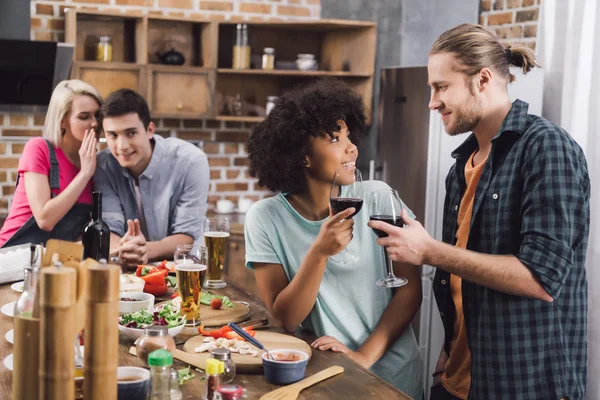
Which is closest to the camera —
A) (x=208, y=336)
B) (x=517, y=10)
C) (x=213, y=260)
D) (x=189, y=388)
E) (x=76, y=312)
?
(x=76, y=312)

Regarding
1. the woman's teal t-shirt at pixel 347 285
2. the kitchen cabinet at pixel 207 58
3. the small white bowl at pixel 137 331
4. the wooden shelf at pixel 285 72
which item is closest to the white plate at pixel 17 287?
the small white bowl at pixel 137 331

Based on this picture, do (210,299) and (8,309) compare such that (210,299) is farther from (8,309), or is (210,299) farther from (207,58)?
(207,58)

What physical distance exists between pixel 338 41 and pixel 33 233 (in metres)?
2.66

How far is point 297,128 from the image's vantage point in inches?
85.0

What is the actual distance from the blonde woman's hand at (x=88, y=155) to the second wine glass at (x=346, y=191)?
1547 millimetres

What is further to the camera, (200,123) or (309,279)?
(200,123)

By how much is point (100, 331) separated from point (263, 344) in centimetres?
66

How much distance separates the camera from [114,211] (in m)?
3.09

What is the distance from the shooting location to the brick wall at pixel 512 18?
150 inches

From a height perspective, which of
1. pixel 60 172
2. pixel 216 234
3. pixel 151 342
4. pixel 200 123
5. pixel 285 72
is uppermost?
pixel 285 72

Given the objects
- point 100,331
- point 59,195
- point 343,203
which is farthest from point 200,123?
point 100,331

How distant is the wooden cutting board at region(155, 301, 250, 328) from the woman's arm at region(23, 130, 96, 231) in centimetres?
121

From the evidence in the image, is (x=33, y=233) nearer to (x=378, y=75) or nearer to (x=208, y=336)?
(x=208, y=336)

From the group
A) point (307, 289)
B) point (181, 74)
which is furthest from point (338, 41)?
point (307, 289)
